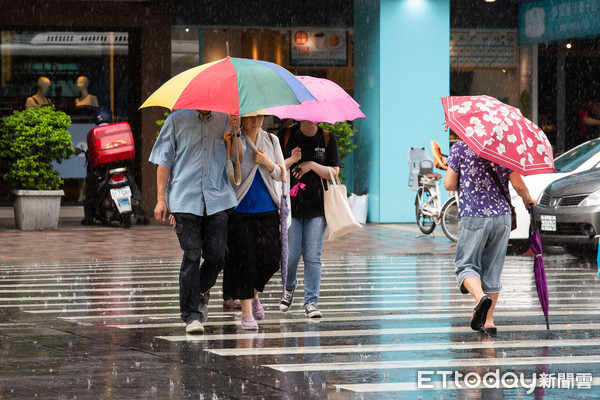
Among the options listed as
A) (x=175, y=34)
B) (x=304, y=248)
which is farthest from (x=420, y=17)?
(x=304, y=248)

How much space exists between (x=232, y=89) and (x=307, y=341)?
1947 millimetres

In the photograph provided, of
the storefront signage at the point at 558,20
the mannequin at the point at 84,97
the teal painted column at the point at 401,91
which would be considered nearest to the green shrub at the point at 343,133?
the teal painted column at the point at 401,91

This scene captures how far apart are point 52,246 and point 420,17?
884 cm

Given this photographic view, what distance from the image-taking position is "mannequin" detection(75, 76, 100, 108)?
921 inches

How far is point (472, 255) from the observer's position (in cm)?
859

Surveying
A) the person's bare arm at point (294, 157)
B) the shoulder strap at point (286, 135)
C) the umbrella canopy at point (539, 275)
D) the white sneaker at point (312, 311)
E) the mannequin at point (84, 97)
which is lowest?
the white sneaker at point (312, 311)

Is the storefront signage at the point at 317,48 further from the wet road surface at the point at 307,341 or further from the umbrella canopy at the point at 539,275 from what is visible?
the umbrella canopy at the point at 539,275

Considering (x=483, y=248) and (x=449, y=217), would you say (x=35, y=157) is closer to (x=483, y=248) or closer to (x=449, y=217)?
(x=449, y=217)

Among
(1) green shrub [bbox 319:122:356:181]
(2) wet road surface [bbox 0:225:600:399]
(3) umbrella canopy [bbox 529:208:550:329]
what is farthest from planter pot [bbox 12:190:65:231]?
(3) umbrella canopy [bbox 529:208:550:329]

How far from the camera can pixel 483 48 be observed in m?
25.6

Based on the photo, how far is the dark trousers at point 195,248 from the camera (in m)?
8.43

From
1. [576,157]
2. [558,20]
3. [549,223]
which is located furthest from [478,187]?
[558,20]

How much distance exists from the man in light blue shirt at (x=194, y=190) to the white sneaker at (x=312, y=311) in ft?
3.93

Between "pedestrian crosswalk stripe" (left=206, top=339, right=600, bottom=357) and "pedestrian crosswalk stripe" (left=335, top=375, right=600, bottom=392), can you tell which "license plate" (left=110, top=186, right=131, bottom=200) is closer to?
"pedestrian crosswalk stripe" (left=206, top=339, right=600, bottom=357)
